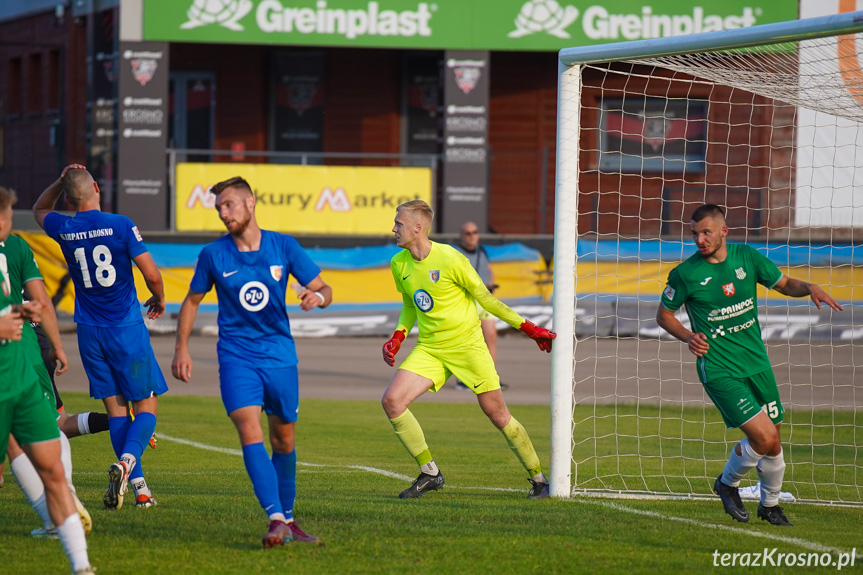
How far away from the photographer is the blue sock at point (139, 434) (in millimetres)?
7043

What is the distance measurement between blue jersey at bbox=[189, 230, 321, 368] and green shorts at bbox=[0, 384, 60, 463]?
3.51 feet

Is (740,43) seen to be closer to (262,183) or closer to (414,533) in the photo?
(414,533)

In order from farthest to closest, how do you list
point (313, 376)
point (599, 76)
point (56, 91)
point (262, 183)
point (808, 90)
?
1. point (56, 91)
2. point (599, 76)
3. point (262, 183)
4. point (313, 376)
5. point (808, 90)

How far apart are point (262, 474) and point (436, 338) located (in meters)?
2.42

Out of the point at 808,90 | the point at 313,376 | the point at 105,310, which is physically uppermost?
the point at 808,90

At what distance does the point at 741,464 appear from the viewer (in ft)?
22.7

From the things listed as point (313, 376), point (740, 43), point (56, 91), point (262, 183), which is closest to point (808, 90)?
point (740, 43)

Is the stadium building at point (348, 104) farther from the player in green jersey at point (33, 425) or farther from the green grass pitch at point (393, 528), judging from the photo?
the player in green jersey at point (33, 425)

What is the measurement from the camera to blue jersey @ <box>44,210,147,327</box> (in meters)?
7.02

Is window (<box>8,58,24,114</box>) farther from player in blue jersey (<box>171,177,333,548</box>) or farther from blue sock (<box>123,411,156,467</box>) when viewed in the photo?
player in blue jersey (<box>171,177,333,548</box>)

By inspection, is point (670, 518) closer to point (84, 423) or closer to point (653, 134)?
point (84, 423)

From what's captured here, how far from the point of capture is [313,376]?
53.6 feet

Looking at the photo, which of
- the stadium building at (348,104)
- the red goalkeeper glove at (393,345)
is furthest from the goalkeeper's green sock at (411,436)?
the stadium building at (348,104)

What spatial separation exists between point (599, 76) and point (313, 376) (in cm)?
1262
